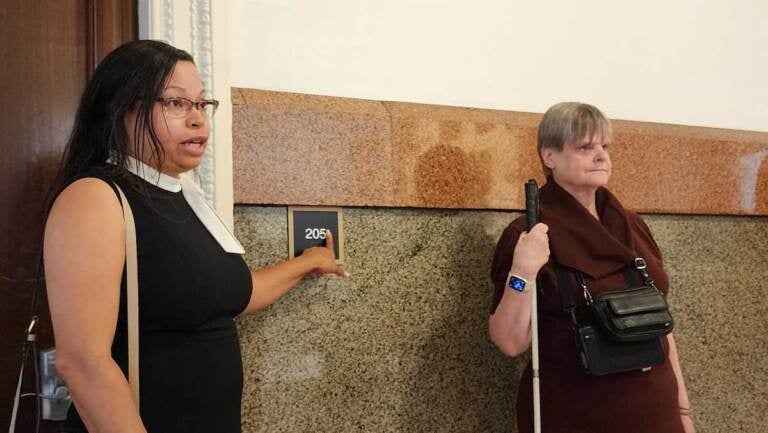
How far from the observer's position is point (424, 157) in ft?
8.54

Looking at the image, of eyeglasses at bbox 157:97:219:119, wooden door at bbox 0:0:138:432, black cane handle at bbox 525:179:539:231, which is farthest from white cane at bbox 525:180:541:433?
wooden door at bbox 0:0:138:432

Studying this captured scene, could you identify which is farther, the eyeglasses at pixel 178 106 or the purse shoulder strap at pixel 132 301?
the eyeglasses at pixel 178 106

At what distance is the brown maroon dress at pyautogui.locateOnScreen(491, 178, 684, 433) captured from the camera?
2.21 meters

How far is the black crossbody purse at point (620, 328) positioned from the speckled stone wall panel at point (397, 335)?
1.71 feet

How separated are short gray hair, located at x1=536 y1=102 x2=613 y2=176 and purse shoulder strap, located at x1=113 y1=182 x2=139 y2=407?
4.95 feet

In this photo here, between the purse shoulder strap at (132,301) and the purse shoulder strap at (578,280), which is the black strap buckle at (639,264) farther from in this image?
the purse shoulder strap at (132,301)

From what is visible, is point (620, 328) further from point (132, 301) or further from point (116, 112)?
point (116, 112)

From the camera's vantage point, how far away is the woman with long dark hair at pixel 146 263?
138 centimetres

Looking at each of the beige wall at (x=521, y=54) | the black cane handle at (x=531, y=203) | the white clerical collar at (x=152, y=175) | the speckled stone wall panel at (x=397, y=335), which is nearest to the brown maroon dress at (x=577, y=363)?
the black cane handle at (x=531, y=203)

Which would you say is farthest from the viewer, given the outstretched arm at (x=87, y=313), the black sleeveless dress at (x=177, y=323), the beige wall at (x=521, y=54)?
the beige wall at (x=521, y=54)

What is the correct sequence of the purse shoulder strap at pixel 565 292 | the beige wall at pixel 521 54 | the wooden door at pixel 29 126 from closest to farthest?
1. the wooden door at pixel 29 126
2. the purse shoulder strap at pixel 565 292
3. the beige wall at pixel 521 54

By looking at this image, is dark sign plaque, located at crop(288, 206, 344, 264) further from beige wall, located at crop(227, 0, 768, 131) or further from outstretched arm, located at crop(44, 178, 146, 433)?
outstretched arm, located at crop(44, 178, 146, 433)

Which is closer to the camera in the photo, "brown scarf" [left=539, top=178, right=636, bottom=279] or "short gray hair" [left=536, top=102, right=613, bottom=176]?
"brown scarf" [left=539, top=178, right=636, bottom=279]

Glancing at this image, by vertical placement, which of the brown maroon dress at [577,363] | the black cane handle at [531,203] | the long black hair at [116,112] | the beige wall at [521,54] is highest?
the beige wall at [521,54]
